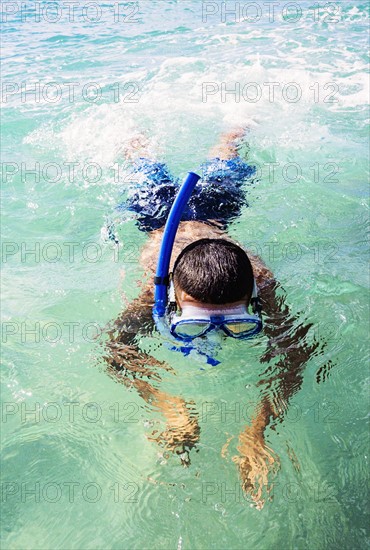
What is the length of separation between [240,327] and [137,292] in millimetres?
1136

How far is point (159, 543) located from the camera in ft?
7.32

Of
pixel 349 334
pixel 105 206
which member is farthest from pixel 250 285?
pixel 105 206

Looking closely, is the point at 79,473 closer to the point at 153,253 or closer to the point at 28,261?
the point at 153,253

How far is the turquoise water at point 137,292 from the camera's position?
7.65ft

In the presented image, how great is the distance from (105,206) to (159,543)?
3.01 metres

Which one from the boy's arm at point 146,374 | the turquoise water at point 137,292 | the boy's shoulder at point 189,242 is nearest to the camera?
the turquoise water at point 137,292

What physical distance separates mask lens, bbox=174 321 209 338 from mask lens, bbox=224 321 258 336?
11 centimetres
